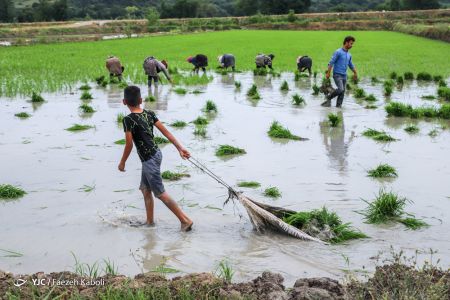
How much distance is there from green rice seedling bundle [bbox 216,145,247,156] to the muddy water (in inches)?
7.0

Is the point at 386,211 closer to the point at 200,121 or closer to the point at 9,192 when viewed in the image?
the point at 9,192

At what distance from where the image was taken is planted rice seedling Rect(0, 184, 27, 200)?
21.1 feet

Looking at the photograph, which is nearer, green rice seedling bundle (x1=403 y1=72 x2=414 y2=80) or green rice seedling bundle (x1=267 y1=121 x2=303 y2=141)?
green rice seedling bundle (x1=267 y1=121 x2=303 y2=141)

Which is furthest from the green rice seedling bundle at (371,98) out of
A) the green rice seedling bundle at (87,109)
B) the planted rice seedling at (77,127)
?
the planted rice seedling at (77,127)

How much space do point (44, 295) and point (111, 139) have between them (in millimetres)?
5857

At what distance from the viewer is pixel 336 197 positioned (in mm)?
6406

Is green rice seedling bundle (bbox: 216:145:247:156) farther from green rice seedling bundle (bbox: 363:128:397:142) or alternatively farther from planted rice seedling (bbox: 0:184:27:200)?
planted rice seedling (bbox: 0:184:27:200)

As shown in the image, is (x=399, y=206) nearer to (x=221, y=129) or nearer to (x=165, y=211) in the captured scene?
(x=165, y=211)

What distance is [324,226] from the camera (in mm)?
5164

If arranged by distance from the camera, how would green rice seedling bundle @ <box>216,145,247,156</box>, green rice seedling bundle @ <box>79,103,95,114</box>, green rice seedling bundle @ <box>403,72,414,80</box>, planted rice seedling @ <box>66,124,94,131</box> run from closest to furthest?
1. green rice seedling bundle @ <box>216,145,247,156</box>
2. planted rice seedling @ <box>66,124,94,131</box>
3. green rice seedling bundle @ <box>79,103,95,114</box>
4. green rice seedling bundle @ <box>403,72,414,80</box>

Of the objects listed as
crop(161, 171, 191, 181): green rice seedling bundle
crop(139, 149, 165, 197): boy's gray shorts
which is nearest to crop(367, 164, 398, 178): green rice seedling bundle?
crop(161, 171, 191, 181): green rice seedling bundle

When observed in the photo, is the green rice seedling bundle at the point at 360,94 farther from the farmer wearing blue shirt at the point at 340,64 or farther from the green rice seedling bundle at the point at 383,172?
the green rice seedling bundle at the point at 383,172

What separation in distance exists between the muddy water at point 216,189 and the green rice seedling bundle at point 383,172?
4.9 inches

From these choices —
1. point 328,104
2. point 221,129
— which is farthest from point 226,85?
point 221,129
